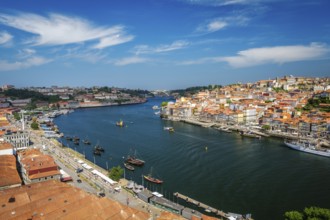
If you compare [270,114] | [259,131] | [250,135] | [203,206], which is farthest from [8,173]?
[270,114]

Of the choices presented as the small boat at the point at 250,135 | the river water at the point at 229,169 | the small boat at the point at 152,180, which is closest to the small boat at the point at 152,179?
the small boat at the point at 152,180

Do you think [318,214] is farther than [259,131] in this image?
No

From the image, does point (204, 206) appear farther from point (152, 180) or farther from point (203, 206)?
point (152, 180)

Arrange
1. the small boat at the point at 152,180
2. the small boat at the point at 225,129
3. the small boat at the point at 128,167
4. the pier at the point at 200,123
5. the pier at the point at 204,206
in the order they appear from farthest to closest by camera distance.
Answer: the pier at the point at 200,123 → the small boat at the point at 225,129 → the small boat at the point at 128,167 → the small boat at the point at 152,180 → the pier at the point at 204,206

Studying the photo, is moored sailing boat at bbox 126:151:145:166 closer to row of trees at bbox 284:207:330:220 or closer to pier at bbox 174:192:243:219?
pier at bbox 174:192:243:219

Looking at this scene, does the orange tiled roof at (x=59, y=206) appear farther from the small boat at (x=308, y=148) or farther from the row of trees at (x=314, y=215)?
the small boat at (x=308, y=148)

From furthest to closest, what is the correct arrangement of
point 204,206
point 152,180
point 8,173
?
point 152,180
point 8,173
point 204,206

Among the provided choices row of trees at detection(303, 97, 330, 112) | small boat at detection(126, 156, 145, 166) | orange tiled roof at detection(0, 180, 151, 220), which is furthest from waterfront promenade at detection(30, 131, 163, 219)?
row of trees at detection(303, 97, 330, 112)

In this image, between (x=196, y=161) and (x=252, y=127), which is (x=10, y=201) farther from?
(x=252, y=127)
